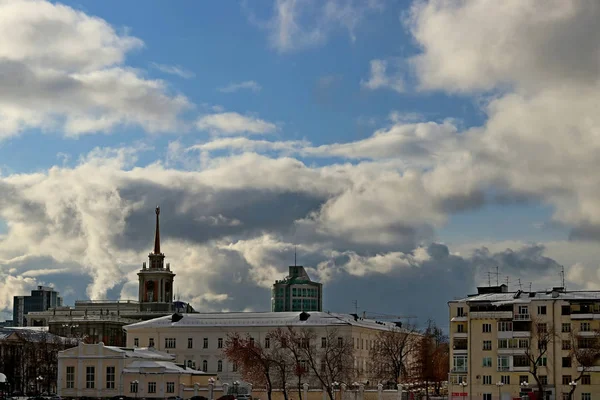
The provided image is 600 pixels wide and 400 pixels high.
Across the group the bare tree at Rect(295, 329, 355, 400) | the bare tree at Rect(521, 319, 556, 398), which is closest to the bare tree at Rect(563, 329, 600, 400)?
the bare tree at Rect(521, 319, 556, 398)

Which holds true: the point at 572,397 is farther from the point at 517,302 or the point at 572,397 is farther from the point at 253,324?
the point at 253,324

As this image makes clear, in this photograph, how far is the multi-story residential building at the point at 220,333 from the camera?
156 m

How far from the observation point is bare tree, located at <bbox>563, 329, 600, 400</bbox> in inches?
4584

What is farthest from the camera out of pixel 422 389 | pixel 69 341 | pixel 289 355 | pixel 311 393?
pixel 69 341

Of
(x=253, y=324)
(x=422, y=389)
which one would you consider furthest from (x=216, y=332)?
(x=422, y=389)

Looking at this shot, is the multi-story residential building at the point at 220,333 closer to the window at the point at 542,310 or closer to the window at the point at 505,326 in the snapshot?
the window at the point at 505,326

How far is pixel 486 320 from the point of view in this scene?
122 m

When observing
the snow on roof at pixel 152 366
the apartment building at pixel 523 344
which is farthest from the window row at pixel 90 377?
the apartment building at pixel 523 344

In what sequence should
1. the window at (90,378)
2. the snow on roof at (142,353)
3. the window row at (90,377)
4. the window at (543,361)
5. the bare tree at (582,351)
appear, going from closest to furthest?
the bare tree at (582,351), the window at (543,361), the window row at (90,377), the window at (90,378), the snow on roof at (142,353)

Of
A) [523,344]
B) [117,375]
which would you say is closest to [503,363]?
[523,344]

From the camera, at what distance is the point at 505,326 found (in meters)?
122

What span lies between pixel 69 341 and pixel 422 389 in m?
62.0

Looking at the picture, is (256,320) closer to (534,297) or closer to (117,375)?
(117,375)

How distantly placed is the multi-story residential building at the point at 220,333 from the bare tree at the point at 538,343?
123 ft
